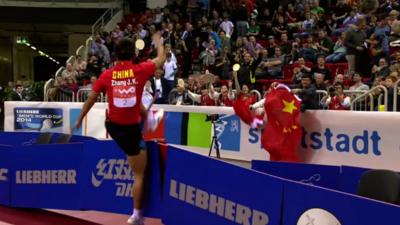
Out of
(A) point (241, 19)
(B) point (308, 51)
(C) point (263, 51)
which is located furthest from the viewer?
(A) point (241, 19)

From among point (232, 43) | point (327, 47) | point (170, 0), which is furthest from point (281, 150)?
point (170, 0)

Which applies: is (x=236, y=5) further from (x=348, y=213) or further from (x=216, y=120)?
(x=348, y=213)

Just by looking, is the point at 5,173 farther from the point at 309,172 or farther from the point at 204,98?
the point at 204,98

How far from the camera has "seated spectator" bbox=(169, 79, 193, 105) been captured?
13.2 m

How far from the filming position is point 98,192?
243 inches

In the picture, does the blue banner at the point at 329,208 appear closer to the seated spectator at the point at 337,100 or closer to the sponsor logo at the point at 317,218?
the sponsor logo at the point at 317,218

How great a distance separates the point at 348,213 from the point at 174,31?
15.0 meters

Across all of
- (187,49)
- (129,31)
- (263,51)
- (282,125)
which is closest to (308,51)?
(263,51)

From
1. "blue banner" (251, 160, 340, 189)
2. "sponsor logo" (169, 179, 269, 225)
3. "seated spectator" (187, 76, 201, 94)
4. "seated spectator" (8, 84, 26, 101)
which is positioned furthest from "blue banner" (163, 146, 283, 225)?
"seated spectator" (8, 84, 26, 101)

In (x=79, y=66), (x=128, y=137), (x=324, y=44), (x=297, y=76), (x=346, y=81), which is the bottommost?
(x=128, y=137)

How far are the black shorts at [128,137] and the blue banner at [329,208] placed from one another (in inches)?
75.2

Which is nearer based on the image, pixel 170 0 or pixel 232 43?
pixel 232 43

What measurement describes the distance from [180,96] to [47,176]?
7.05 meters

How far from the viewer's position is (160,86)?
45.4 feet
